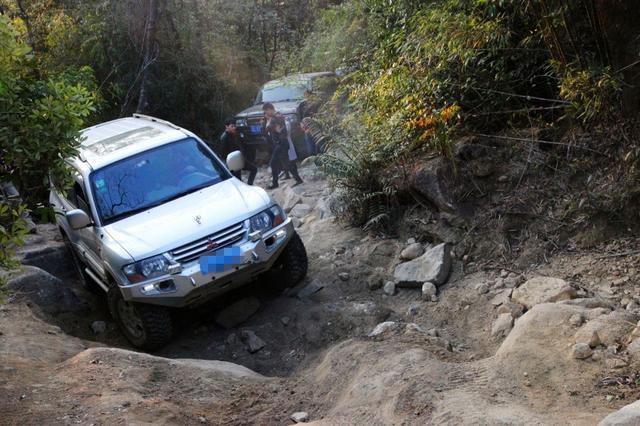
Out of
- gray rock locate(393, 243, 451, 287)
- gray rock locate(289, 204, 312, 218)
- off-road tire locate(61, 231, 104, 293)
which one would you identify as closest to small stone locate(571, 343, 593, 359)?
gray rock locate(393, 243, 451, 287)

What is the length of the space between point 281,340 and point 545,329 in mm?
2854

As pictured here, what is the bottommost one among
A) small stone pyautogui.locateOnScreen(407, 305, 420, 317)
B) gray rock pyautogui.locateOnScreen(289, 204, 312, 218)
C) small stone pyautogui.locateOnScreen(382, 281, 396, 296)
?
gray rock pyautogui.locateOnScreen(289, 204, 312, 218)

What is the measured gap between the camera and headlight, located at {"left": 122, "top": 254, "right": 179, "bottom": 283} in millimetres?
6676

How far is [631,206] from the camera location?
20.9ft

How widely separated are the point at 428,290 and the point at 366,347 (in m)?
1.48

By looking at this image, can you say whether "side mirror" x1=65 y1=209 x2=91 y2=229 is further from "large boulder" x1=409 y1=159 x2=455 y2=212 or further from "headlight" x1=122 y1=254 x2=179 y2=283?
"large boulder" x1=409 y1=159 x2=455 y2=212

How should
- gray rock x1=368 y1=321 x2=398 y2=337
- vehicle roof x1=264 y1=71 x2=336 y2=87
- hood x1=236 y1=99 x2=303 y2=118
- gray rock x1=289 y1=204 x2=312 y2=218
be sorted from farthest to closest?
vehicle roof x1=264 y1=71 x2=336 y2=87, hood x1=236 y1=99 x2=303 y2=118, gray rock x1=289 y1=204 x2=312 y2=218, gray rock x1=368 y1=321 x2=398 y2=337

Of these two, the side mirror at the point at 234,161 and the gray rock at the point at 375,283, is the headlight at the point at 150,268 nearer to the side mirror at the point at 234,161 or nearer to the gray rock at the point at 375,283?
the side mirror at the point at 234,161

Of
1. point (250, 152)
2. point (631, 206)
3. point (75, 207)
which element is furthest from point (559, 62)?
point (250, 152)

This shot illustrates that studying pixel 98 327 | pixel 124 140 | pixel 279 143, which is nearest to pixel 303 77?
pixel 279 143

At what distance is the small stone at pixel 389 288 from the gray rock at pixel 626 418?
3.89m

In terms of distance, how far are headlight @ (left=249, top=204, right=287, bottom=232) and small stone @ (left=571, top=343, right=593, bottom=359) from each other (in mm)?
3433

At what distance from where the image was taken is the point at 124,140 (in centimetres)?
835

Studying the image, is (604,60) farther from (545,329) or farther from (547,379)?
(547,379)
